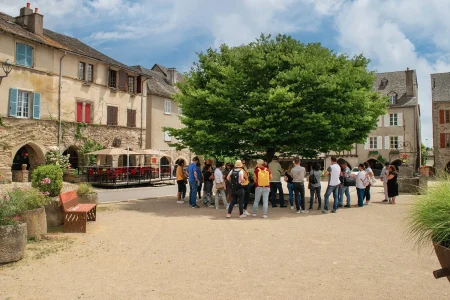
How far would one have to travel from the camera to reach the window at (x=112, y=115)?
27923mm

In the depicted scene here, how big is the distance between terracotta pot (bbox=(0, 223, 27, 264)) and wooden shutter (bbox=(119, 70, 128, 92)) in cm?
2426

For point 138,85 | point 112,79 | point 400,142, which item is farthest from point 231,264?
point 400,142

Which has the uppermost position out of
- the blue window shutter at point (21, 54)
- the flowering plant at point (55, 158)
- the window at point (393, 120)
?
the blue window shutter at point (21, 54)

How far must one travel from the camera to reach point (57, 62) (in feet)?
79.4

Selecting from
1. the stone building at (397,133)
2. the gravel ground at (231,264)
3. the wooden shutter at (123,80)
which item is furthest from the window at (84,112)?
the stone building at (397,133)

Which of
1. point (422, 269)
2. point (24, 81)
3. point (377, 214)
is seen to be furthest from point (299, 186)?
point (24, 81)

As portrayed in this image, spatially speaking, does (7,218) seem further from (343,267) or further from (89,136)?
(89,136)

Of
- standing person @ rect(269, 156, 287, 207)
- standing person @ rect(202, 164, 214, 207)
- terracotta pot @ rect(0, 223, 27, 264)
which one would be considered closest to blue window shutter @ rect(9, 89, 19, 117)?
standing person @ rect(202, 164, 214, 207)

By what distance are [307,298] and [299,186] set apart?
287 inches

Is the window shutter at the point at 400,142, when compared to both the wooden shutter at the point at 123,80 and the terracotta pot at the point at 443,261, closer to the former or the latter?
the wooden shutter at the point at 123,80

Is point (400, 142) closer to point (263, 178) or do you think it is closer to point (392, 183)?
point (392, 183)

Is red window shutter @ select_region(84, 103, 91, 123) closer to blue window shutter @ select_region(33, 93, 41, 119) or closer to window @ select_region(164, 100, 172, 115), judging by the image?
blue window shutter @ select_region(33, 93, 41, 119)

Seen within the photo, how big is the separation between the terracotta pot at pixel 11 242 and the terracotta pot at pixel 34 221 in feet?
3.62

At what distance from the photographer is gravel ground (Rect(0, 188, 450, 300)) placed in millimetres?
4613
